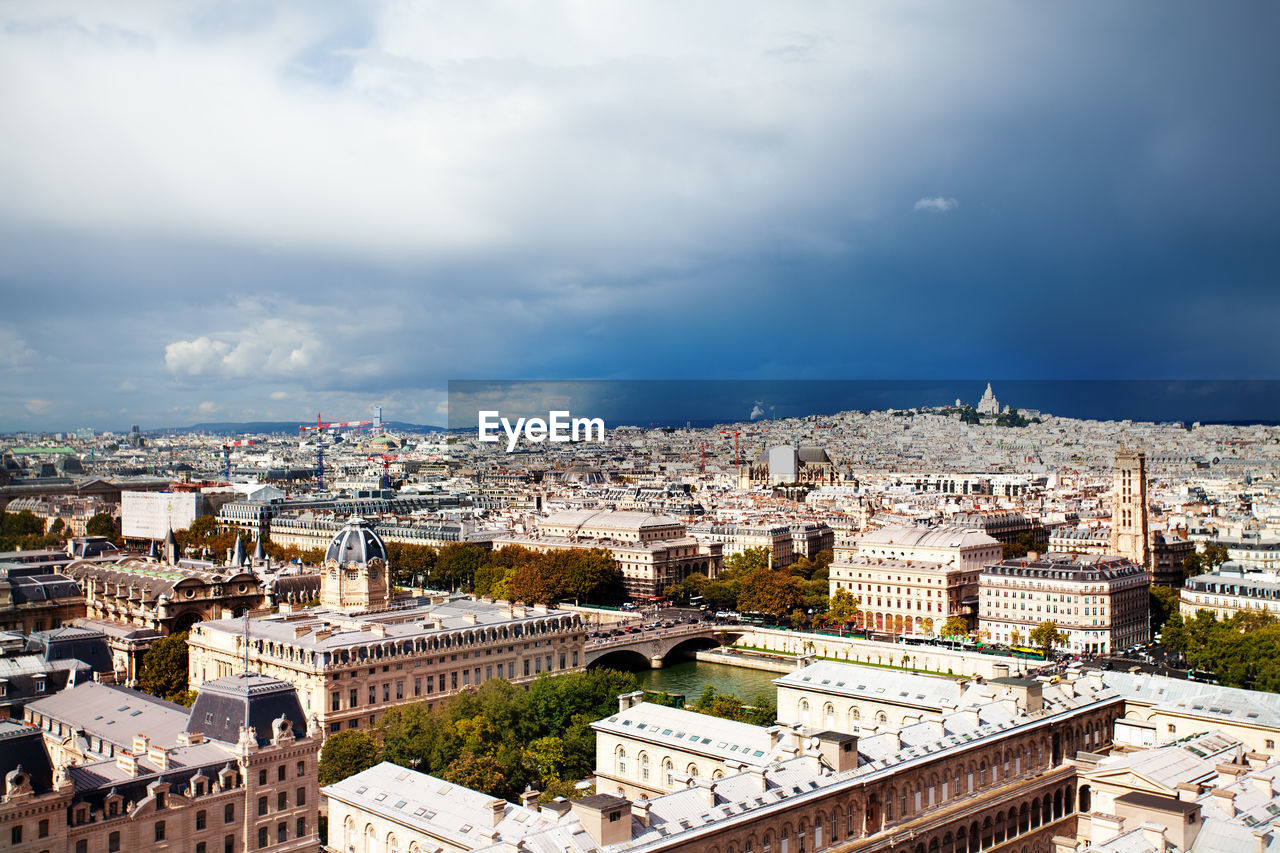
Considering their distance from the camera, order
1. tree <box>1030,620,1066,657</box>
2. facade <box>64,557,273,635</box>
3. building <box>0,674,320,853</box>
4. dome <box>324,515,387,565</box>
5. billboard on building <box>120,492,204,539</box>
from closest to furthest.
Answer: building <box>0,674,320,853</box>, dome <box>324,515,387,565</box>, facade <box>64,557,273,635</box>, tree <box>1030,620,1066,657</box>, billboard on building <box>120,492,204,539</box>

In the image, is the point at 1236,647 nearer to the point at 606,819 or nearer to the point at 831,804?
the point at 831,804

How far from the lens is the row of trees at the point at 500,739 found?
35500mm

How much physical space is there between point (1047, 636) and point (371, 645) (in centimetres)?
3599

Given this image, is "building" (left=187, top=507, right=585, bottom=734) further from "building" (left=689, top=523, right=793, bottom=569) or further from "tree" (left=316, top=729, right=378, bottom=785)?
"building" (left=689, top=523, right=793, bottom=569)

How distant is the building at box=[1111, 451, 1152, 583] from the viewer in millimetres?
73062

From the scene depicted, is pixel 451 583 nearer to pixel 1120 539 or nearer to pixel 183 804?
pixel 1120 539

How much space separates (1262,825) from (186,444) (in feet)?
519

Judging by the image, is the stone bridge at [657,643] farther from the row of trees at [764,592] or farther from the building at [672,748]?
the building at [672,748]

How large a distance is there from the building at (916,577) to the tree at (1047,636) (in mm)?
9476

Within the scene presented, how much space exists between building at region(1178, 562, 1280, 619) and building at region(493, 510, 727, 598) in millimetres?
36389

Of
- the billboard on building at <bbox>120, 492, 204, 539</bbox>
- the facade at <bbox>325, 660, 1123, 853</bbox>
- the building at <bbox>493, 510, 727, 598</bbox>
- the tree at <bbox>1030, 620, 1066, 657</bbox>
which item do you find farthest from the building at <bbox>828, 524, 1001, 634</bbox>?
the billboard on building at <bbox>120, 492, 204, 539</bbox>

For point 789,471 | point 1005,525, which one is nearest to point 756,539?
point 1005,525

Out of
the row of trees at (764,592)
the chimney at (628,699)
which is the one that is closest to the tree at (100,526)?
the row of trees at (764,592)

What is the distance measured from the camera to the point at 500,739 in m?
39.9
